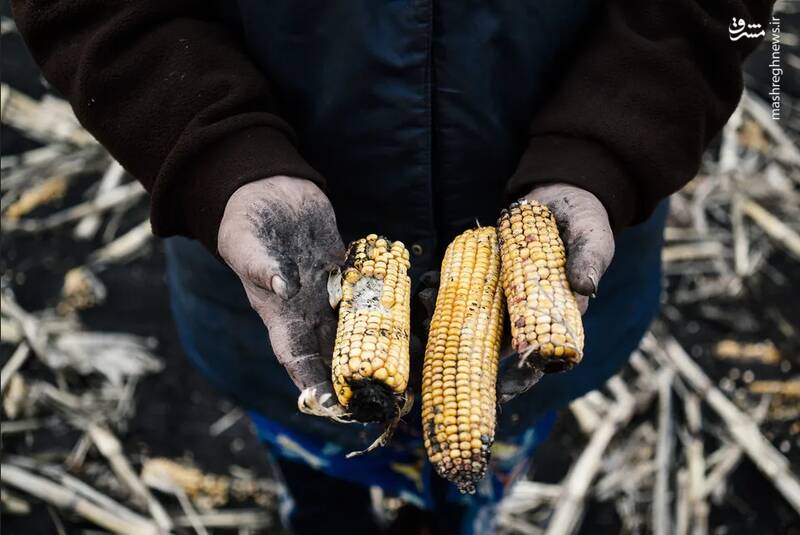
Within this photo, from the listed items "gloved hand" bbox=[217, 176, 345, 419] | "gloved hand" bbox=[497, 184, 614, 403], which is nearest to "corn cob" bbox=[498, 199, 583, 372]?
"gloved hand" bbox=[497, 184, 614, 403]

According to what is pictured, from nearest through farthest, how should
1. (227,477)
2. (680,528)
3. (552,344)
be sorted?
(552,344), (680,528), (227,477)

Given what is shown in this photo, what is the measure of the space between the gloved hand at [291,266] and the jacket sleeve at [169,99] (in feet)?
0.14

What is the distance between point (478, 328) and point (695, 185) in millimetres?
3315

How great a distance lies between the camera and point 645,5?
6.39 ft

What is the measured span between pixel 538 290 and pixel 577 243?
0.46ft

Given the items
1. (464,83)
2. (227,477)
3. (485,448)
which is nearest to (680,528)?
(227,477)

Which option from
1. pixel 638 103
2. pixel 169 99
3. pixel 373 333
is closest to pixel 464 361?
pixel 373 333

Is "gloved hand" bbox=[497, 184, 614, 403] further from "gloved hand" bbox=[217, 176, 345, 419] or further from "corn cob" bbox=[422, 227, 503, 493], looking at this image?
"gloved hand" bbox=[217, 176, 345, 419]

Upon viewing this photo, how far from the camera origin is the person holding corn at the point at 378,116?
1.81m

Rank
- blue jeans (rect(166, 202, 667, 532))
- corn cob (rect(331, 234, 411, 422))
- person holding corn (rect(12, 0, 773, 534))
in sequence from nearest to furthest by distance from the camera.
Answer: corn cob (rect(331, 234, 411, 422))
person holding corn (rect(12, 0, 773, 534))
blue jeans (rect(166, 202, 667, 532))

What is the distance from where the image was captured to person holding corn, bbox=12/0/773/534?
1.81m

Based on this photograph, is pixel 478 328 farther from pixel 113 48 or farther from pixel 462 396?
pixel 113 48

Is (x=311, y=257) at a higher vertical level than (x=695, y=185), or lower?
higher

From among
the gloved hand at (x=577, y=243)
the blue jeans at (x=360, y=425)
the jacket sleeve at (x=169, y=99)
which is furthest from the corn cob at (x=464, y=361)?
the blue jeans at (x=360, y=425)
